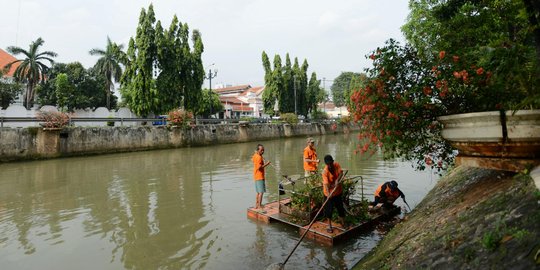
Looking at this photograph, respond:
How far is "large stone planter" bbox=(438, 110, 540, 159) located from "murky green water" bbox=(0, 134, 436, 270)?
2.53m

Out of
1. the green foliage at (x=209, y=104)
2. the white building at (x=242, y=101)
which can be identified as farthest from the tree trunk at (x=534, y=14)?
the white building at (x=242, y=101)

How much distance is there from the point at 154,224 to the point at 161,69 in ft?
87.7

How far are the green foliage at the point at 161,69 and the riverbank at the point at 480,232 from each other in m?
29.1

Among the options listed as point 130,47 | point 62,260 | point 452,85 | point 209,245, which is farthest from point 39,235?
point 130,47

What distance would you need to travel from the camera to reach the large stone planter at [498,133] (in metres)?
3.66

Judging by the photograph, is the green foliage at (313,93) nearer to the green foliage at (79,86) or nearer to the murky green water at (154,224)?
the green foliage at (79,86)

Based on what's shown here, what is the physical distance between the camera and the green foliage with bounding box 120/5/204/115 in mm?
30453

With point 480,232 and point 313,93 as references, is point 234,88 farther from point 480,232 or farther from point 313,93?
point 480,232

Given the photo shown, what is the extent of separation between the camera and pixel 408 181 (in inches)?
455

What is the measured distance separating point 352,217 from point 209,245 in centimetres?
280

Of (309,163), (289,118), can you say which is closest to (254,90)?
(289,118)

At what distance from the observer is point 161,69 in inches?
1260

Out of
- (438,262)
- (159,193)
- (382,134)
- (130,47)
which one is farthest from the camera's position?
(130,47)

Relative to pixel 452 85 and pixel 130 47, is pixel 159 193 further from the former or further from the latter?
pixel 130 47
